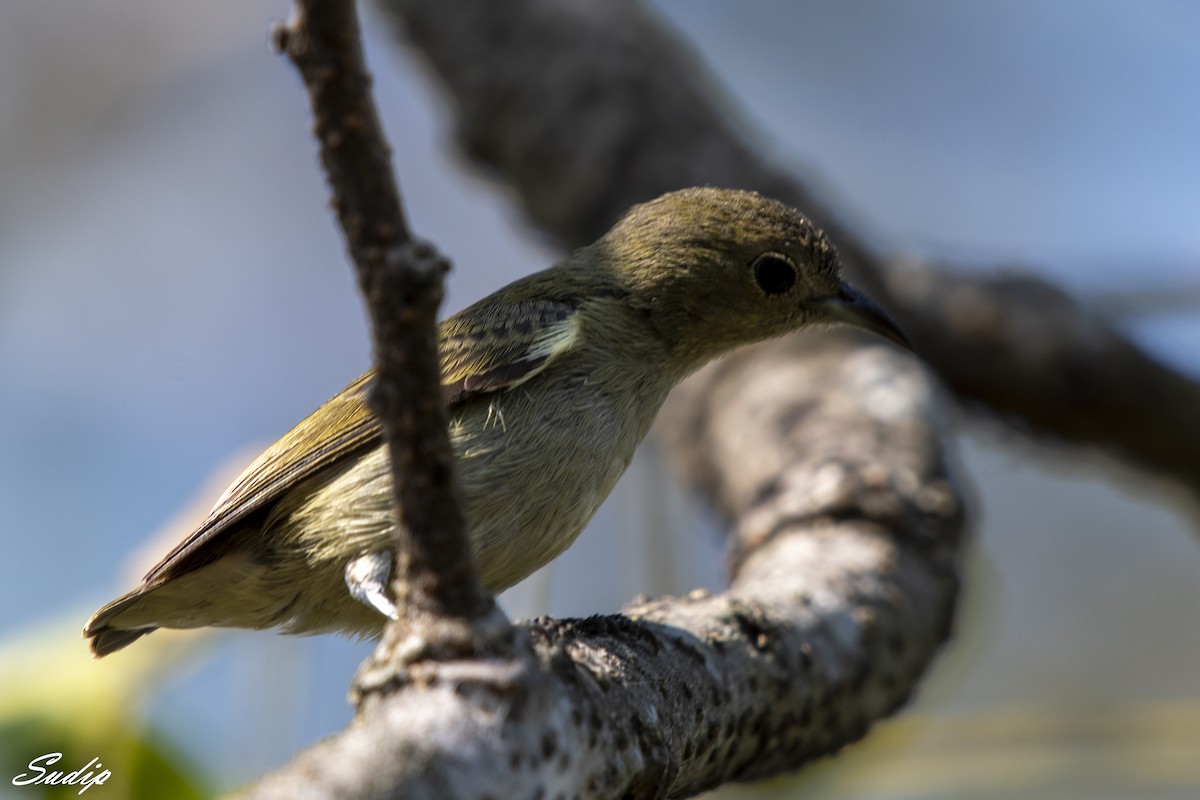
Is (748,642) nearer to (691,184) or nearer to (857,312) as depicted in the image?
(857,312)

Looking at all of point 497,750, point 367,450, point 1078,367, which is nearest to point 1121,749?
point 1078,367

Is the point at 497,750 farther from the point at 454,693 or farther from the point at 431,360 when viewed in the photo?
the point at 431,360

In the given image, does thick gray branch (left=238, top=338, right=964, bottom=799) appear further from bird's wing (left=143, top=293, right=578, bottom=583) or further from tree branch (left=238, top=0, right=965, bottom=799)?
bird's wing (left=143, top=293, right=578, bottom=583)

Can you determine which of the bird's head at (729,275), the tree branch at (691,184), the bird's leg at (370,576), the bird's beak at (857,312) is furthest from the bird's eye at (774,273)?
the tree branch at (691,184)

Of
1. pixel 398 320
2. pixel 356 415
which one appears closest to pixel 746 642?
pixel 356 415

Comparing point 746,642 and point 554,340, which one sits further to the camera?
point 554,340

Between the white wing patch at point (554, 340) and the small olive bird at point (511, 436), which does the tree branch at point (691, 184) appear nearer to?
the small olive bird at point (511, 436)
